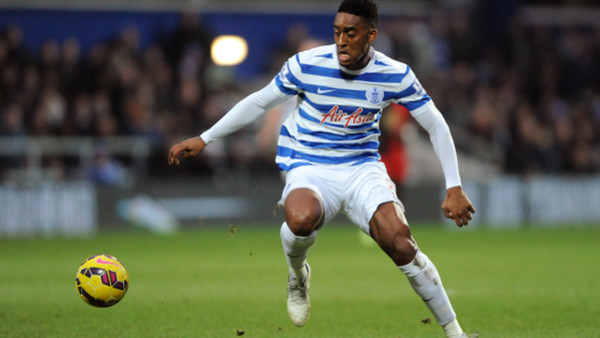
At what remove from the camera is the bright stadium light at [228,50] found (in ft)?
58.2

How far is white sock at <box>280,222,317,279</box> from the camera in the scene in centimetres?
558

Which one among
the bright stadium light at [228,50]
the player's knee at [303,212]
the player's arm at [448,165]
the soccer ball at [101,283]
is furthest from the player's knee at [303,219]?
the bright stadium light at [228,50]

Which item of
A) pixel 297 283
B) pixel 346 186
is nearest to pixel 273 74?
pixel 297 283

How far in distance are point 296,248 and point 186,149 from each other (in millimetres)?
929

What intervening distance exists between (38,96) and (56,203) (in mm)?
1812

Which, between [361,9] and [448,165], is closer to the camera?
[448,165]

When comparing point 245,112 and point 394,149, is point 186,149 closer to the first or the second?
point 245,112

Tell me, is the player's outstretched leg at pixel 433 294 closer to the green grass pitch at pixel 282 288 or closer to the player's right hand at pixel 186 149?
the green grass pitch at pixel 282 288

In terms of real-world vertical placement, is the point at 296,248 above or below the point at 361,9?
below

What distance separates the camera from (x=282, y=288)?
866 centimetres

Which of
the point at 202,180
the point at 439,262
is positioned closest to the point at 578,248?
the point at 439,262

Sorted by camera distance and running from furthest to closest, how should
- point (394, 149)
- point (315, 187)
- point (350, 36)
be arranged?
point (394, 149) < point (315, 187) < point (350, 36)

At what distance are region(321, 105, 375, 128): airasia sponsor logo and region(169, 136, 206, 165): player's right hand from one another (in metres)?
0.83

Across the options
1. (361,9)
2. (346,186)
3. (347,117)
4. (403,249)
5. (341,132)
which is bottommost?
(403,249)
